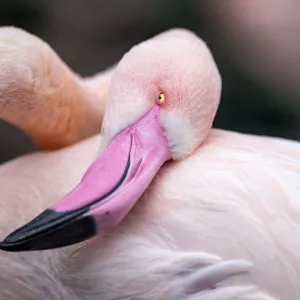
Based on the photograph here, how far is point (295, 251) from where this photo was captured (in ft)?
2.51

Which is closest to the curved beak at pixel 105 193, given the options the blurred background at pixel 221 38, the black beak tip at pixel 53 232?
the black beak tip at pixel 53 232

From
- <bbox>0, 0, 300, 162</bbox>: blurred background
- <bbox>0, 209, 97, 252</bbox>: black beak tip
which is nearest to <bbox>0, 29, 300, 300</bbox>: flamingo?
<bbox>0, 209, 97, 252</bbox>: black beak tip

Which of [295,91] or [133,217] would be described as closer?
[133,217]

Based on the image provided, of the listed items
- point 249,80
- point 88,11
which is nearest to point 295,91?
point 249,80

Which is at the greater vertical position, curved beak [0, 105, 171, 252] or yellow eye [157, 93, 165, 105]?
yellow eye [157, 93, 165, 105]

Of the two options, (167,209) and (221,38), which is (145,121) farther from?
(221,38)

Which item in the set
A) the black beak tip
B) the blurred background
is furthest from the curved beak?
the blurred background

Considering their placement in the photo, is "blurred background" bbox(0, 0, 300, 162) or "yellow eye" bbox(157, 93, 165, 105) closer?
"yellow eye" bbox(157, 93, 165, 105)

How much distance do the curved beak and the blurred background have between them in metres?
1.02

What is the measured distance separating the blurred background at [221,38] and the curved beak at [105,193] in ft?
3.34

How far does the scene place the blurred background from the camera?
188 centimetres

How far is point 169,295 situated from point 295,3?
1414 millimetres

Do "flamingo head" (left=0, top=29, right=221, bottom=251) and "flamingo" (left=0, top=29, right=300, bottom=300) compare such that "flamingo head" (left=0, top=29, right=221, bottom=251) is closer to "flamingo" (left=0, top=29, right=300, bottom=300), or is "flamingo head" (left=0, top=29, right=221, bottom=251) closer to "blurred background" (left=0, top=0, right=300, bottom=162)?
"flamingo" (left=0, top=29, right=300, bottom=300)

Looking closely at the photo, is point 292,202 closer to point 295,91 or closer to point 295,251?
point 295,251
